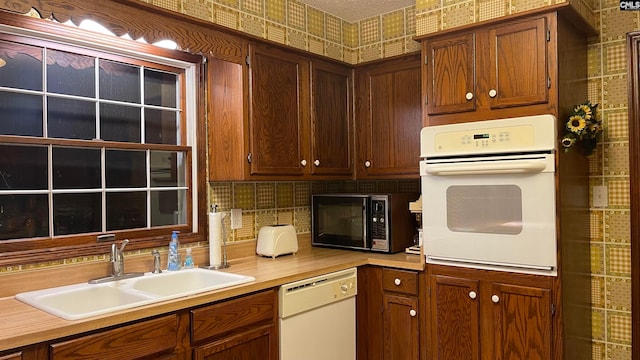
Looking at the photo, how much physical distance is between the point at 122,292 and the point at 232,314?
0.51 meters

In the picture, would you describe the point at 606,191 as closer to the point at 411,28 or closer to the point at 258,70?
the point at 411,28

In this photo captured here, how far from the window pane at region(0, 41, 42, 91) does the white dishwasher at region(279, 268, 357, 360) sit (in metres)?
1.49

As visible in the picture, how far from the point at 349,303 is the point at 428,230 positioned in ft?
2.03

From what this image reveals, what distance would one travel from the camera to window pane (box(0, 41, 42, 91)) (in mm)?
2102

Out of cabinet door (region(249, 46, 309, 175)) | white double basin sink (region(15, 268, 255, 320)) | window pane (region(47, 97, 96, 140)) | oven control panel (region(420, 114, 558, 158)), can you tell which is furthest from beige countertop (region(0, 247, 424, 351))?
window pane (region(47, 97, 96, 140))

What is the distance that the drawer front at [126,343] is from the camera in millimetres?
1612

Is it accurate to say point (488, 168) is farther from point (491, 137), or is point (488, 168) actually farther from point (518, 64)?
point (518, 64)

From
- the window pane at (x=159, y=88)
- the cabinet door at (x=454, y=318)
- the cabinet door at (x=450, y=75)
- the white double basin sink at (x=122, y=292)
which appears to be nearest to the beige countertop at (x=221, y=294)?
the white double basin sink at (x=122, y=292)

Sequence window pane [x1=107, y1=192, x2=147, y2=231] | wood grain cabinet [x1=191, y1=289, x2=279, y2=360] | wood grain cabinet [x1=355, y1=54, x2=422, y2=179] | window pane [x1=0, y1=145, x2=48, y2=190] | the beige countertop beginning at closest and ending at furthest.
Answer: the beige countertop → wood grain cabinet [x1=191, y1=289, x2=279, y2=360] → window pane [x1=0, y1=145, x2=48, y2=190] → window pane [x1=107, y1=192, x2=147, y2=231] → wood grain cabinet [x1=355, y1=54, x2=422, y2=179]

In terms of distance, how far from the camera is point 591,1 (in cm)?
264

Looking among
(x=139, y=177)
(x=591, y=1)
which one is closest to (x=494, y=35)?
(x=591, y=1)

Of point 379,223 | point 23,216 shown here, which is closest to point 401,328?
point 379,223

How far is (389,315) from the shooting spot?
285 cm

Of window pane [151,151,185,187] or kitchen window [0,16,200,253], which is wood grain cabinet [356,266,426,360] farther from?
window pane [151,151,185,187]
